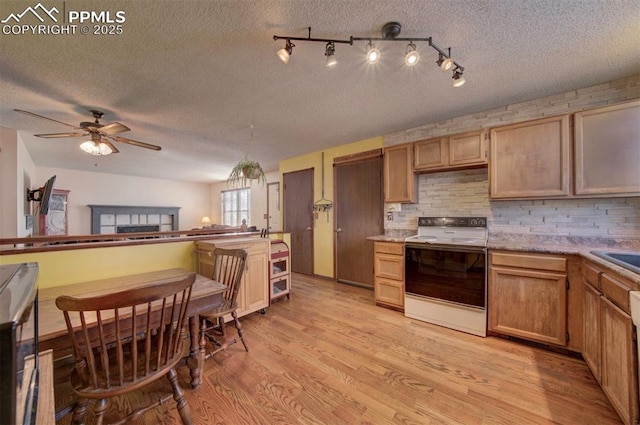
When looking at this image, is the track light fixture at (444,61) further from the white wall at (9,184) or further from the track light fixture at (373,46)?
the white wall at (9,184)

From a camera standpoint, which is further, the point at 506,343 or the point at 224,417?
the point at 506,343

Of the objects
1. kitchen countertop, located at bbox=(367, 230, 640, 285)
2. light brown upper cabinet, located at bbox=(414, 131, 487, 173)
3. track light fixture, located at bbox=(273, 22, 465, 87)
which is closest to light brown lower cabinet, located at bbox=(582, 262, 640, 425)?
kitchen countertop, located at bbox=(367, 230, 640, 285)

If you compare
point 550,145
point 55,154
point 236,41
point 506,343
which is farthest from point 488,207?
point 55,154

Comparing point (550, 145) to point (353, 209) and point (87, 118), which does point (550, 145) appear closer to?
point (353, 209)

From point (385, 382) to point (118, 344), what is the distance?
1.66 metres

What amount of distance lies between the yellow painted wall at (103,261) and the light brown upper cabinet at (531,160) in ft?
11.2

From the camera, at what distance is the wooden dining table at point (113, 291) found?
119cm

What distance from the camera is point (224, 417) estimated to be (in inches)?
55.7

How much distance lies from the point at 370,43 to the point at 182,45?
4.32 ft

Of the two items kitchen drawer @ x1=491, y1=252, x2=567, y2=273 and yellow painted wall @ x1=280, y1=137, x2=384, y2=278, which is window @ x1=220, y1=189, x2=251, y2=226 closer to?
yellow painted wall @ x1=280, y1=137, x2=384, y2=278

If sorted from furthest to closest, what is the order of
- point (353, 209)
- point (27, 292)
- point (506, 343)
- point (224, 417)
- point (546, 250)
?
point (353, 209)
point (506, 343)
point (546, 250)
point (224, 417)
point (27, 292)

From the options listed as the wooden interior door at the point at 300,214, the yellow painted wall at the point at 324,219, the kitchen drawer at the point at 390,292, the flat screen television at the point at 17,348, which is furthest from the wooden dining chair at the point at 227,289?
the wooden interior door at the point at 300,214

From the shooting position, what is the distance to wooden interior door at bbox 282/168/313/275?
179 inches

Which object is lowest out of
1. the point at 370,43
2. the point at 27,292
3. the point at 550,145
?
the point at 27,292
